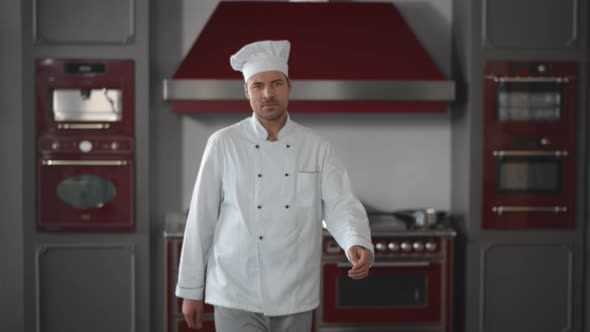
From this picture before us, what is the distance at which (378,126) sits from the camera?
4.34 metres

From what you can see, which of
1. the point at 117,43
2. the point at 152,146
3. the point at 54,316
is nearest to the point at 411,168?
the point at 152,146

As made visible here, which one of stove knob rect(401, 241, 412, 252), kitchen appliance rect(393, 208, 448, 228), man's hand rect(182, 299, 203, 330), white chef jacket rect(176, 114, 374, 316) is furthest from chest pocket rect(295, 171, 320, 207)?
kitchen appliance rect(393, 208, 448, 228)

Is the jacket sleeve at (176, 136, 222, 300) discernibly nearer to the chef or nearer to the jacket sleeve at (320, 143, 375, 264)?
the chef

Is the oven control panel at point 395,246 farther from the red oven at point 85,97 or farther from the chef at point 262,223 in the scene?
the chef at point 262,223

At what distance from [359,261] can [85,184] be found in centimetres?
217

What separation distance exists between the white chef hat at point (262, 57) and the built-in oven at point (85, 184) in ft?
5.64

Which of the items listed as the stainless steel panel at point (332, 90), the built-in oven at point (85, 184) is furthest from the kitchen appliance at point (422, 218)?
the built-in oven at point (85, 184)

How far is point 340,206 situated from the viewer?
2273mm

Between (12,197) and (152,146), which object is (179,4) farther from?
(12,197)

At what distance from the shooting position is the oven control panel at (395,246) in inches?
150

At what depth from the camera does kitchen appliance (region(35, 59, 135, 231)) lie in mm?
3787

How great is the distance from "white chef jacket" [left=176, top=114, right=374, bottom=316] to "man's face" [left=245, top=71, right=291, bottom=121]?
76 millimetres

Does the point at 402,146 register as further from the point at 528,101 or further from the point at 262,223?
the point at 262,223

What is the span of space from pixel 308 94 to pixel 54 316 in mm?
1820
